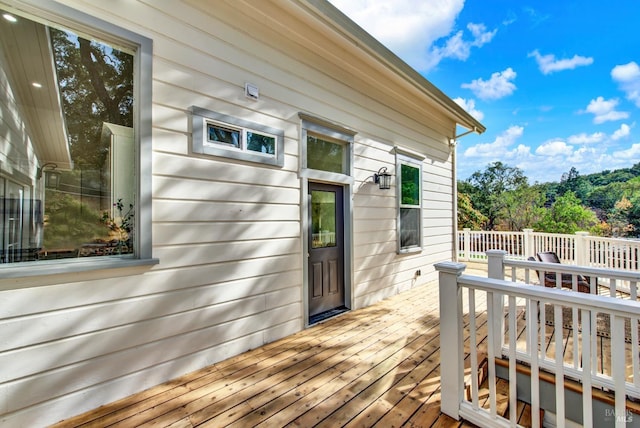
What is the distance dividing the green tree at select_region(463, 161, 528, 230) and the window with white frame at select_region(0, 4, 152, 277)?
18.6 meters

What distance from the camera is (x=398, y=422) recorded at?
170 centimetres

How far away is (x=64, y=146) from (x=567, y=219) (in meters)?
16.2

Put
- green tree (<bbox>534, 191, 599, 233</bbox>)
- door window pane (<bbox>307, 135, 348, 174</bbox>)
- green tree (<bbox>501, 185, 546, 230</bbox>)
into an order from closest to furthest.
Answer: door window pane (<bbox>307, 135, 348, 174</bbox>) → green tree (<bbox>534, 191, 599, 233</bbox>) → green tree (<bbox>501, 185, 546, 230</bbox>)

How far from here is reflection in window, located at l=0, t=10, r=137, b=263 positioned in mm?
1681

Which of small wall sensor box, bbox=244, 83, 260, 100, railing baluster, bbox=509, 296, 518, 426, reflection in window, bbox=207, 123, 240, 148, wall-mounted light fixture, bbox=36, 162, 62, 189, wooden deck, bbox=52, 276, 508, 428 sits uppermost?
small wall sensor box, bbox=244, 83, 260, 100

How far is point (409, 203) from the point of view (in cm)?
510

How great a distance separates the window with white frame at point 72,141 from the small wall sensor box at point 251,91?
86cm

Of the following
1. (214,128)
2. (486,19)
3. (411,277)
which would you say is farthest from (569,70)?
(214,128)

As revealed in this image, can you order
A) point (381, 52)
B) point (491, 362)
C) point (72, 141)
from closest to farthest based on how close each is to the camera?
point (491, 362)
point (72, 141)
point (381, 52)

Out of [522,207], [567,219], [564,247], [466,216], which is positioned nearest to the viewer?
[564,247]

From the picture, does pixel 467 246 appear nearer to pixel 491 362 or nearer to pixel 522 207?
pixel 491 362

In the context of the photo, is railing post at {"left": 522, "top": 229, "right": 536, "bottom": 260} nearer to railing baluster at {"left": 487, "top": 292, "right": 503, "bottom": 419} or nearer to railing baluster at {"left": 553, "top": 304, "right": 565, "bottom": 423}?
railing baluster at {"left": 487, "top": 292, "right": 503, "bottom": 419}

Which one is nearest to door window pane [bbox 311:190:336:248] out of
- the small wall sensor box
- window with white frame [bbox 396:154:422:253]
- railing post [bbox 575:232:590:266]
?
the small wall sensor box

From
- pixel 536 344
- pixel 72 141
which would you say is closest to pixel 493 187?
pixel 536 344
